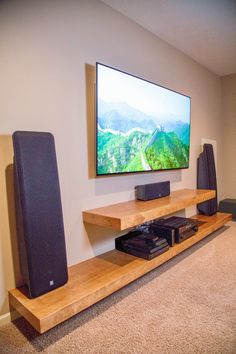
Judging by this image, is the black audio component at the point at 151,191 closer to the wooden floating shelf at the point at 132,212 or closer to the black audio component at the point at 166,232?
the wooden floating shelf at the point at 132,212

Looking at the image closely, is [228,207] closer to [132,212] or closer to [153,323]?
[132,212]

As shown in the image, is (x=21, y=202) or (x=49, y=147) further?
(x=49, y=147)

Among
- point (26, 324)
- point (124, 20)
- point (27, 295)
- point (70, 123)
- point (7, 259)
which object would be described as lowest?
point (26, 324)

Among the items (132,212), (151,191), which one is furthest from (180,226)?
(132,212)

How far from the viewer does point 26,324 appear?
1.55 metres

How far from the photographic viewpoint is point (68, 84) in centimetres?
189

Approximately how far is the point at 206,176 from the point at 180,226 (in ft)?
4.21

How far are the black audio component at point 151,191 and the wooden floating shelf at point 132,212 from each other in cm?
6

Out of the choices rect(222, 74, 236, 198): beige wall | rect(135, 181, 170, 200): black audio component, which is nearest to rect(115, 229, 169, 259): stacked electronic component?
rect(135, 181, 170, 200): black audio component

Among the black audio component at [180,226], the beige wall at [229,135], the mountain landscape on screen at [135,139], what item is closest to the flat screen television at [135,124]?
the mountain landscape on screen at [135,139]

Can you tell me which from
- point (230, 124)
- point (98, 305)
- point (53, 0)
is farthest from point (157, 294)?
point (230, 124)

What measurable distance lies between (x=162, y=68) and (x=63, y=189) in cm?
190

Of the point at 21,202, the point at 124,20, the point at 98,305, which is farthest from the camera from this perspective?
the point at 124,20

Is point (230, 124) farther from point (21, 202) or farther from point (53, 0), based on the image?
point (21, 202)
